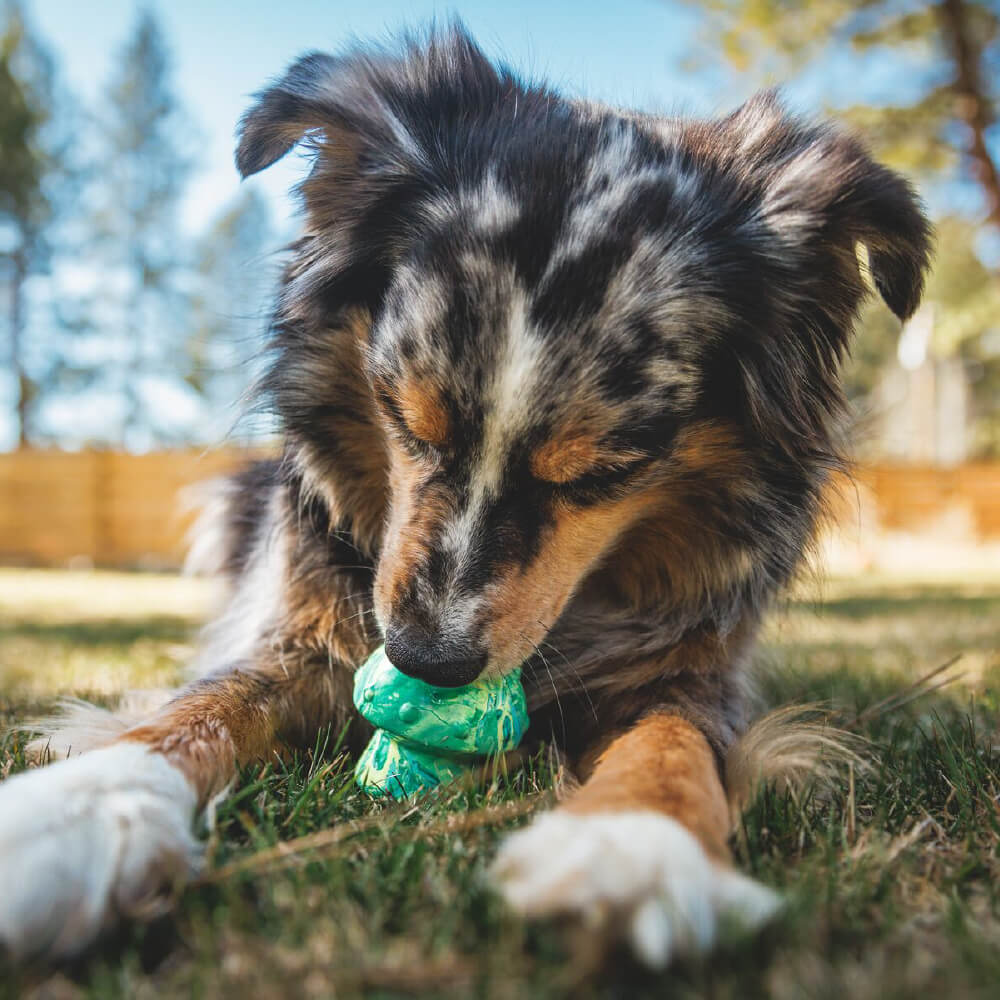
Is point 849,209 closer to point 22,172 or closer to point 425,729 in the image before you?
point 425,729

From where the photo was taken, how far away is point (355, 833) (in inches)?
68.8

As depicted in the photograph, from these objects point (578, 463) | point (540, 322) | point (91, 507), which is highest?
point (540, 322)

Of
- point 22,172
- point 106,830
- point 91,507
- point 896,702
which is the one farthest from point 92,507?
point 106,830

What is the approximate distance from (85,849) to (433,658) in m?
0.83

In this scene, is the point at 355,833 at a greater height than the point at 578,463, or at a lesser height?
lesser

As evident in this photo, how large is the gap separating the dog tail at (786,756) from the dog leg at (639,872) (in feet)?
1.18

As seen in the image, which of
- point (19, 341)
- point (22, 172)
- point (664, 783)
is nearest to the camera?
point (664, 783)

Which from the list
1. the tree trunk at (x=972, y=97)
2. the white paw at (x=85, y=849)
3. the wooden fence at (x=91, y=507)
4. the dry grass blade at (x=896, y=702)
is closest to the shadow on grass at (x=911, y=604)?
the dry grass blade at (x=896, y=702)

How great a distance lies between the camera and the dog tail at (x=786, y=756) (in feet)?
6.75

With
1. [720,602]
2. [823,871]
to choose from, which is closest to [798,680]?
[720,602]

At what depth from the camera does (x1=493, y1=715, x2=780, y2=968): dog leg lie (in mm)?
1258

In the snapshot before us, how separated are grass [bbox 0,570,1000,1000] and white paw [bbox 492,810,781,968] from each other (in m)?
0.03

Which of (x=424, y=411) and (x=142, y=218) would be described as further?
(x=142, y=218)

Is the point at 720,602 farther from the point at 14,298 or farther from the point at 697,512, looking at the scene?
the point at 14,298
